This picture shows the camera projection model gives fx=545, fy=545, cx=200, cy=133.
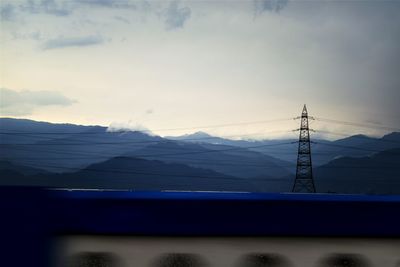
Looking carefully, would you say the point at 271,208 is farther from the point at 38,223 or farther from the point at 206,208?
the point at 38,223

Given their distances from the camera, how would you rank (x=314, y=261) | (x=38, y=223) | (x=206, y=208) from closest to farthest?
(x=38, y=223)
(x=206, y=208)
(x=314, y=261)

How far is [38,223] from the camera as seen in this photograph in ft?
5.41

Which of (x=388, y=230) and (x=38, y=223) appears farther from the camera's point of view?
(x=388, y=230)

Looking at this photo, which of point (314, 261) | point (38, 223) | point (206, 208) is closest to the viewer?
point (38, 223)

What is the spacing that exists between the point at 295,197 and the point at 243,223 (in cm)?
20

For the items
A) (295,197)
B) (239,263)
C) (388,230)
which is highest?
(295,197)

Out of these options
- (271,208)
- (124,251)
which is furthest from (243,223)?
(124,251)

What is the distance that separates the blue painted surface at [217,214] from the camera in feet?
5.84

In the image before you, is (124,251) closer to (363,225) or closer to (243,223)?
(243,223)

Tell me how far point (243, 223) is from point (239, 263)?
0.16 meters

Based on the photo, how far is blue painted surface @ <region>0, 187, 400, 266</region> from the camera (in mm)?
1781

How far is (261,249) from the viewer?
6.18ft

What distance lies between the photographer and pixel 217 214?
5.96ft

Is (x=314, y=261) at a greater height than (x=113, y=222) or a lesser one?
lesser
